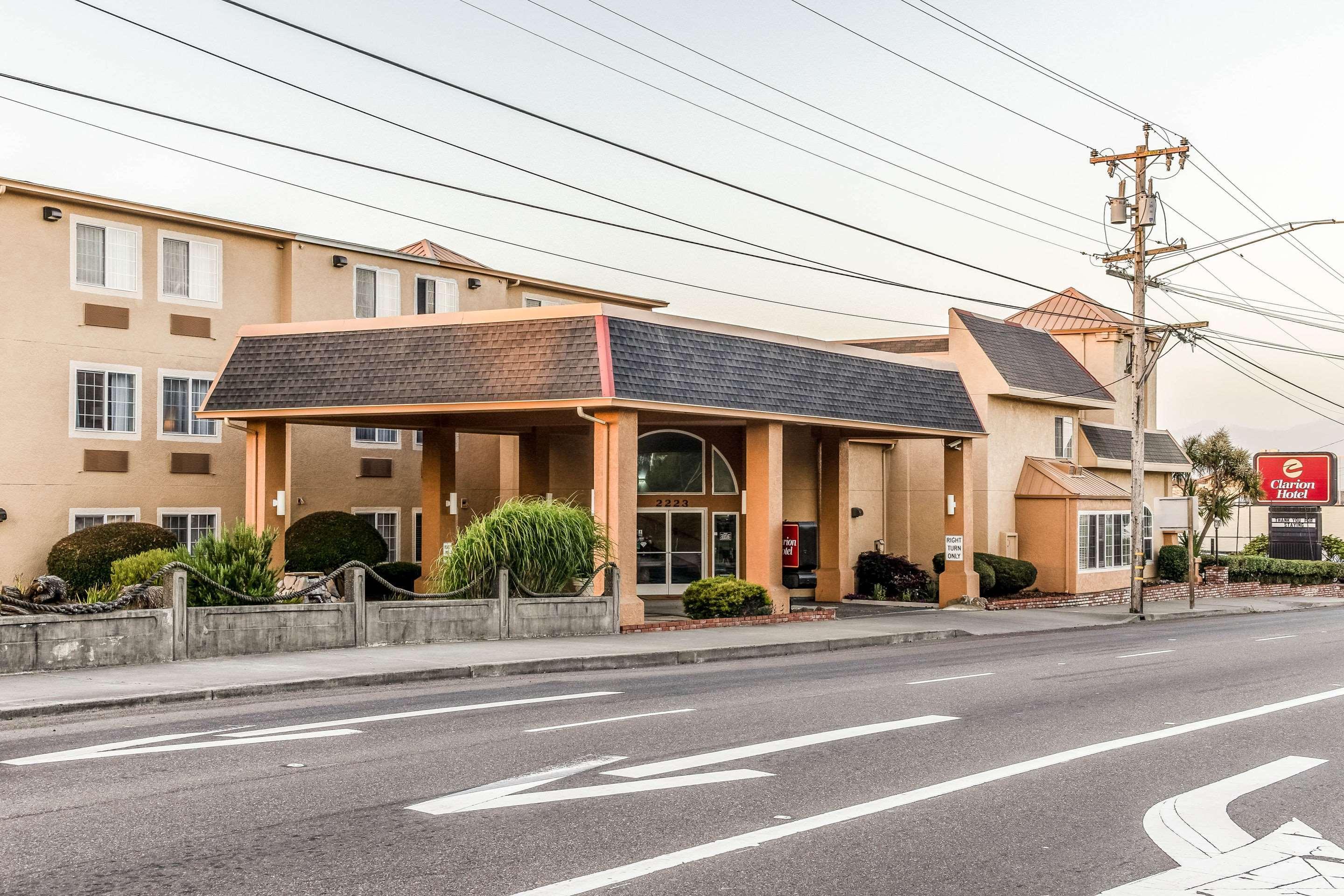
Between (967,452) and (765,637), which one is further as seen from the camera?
(967,452)

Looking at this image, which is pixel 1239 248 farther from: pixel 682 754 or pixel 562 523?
pixel 682 754

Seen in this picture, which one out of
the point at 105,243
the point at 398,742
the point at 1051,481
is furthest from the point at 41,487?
the point at 1051,481

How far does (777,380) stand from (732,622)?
16.8 ft

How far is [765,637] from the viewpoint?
866 inches

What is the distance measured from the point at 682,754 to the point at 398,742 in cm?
236

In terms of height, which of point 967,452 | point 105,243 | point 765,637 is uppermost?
point 105,243

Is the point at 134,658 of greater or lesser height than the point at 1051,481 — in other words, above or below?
below

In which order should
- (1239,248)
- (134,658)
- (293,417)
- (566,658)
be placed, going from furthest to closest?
(1239,248), (293,417), (566,658), (134,658)

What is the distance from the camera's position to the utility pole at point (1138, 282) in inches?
1235

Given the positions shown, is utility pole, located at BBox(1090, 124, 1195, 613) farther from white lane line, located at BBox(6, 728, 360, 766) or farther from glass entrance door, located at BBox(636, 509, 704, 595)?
white lane line, located at BBox(6, 728, 360, 766)

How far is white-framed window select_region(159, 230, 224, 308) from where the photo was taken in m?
27.6

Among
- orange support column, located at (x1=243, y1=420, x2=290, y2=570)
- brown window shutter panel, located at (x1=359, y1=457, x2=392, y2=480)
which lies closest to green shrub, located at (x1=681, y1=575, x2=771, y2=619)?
orange support column, located at (x1=243, y1=420, x2=290, y2=570)

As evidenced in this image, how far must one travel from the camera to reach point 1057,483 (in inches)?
1414

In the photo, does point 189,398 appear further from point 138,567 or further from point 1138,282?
point 1138,282
